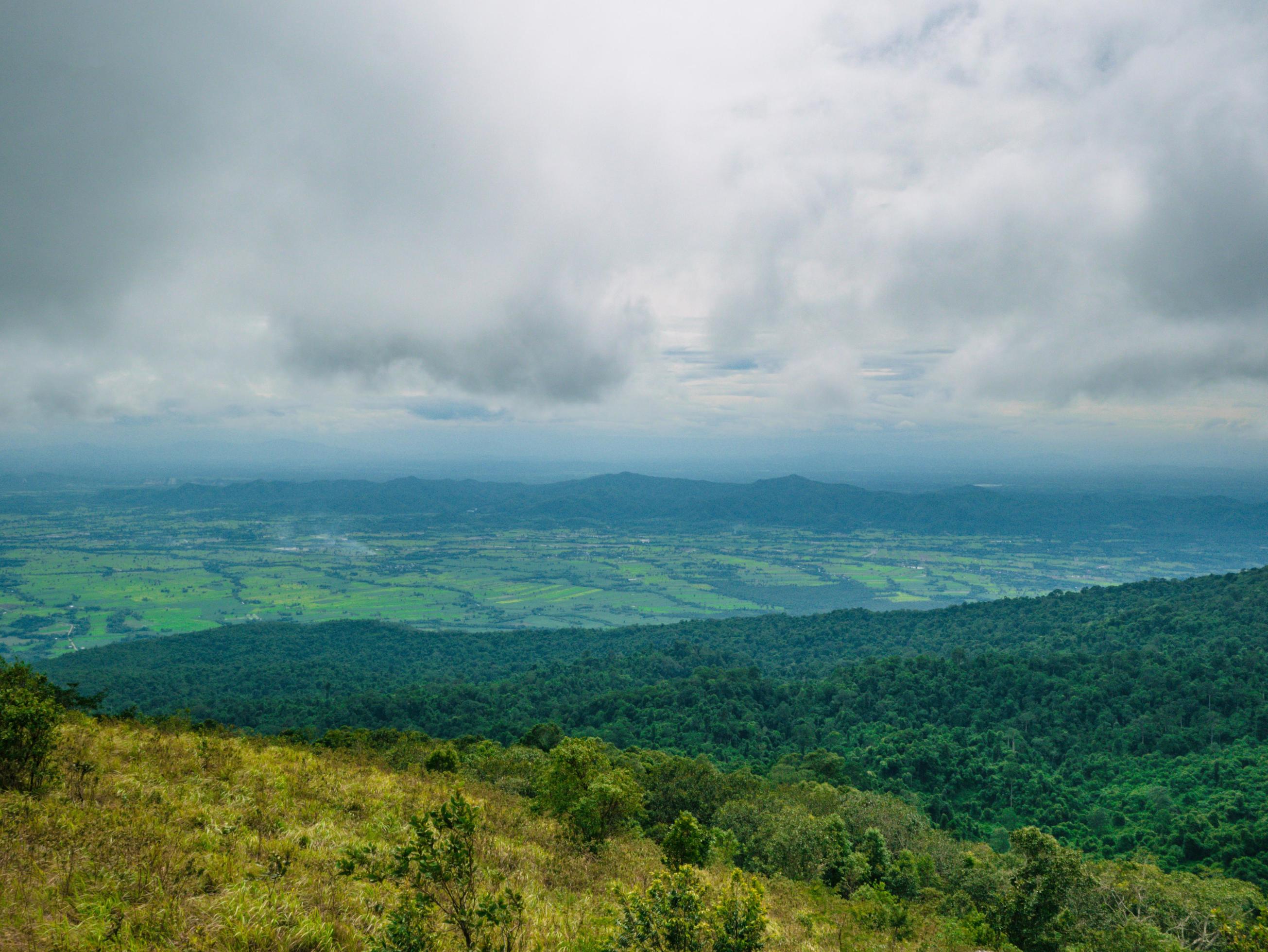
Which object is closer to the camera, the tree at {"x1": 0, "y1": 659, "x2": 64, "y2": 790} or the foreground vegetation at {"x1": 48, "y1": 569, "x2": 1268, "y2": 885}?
the tree at {"x1": 0, "y1": 659, "x2": 64, "y2": 790}

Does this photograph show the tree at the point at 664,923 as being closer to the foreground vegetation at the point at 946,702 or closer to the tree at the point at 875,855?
the tree at the point at 875,855

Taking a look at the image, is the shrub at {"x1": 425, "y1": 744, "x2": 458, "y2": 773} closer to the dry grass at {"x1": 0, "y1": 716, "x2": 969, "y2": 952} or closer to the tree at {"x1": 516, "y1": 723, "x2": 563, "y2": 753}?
the dry grass at {"x1": 0, "y1": 716, "x2": 969, "y2": 952}

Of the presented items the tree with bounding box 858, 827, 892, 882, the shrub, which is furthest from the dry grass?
the shrub

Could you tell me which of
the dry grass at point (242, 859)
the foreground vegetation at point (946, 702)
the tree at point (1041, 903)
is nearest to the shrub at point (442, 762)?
the dry grass at point (242, 859)

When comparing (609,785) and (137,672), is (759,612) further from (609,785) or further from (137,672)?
(609,785)

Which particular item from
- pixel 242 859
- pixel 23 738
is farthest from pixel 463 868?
pixel 23 738

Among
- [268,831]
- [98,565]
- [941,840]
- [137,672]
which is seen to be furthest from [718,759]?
[98,565]
